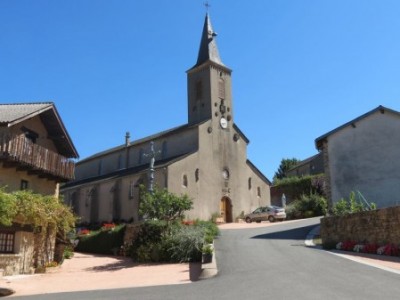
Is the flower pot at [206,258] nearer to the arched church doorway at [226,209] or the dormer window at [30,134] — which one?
the dormer window at [30,134]

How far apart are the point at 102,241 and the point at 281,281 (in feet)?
57.6

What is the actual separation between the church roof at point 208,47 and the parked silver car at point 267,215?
14718 mm

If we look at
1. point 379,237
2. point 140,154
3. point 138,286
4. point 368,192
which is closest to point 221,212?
point 140,154

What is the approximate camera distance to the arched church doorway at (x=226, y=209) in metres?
38.1

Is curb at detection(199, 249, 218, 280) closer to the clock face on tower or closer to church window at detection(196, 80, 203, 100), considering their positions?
the clock face on tower

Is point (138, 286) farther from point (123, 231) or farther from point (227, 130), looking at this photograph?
point (227, 130)

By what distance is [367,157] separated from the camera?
2469cm

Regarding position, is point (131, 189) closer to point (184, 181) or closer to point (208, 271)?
point (184, 181)

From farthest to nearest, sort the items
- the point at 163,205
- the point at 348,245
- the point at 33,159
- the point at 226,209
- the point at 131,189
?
the point at 226,209
the point at 131,189
the point at 163,205
the point at 33,159
the point at 348,245

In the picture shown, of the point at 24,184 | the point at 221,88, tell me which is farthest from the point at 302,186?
the point at 24,184

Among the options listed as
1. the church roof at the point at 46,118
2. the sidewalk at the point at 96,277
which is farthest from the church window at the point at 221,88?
the sidewalk at the point at 96,277

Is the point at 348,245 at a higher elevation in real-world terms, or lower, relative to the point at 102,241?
lower

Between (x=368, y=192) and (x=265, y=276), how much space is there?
46.5ft

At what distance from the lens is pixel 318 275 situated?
478 inches
